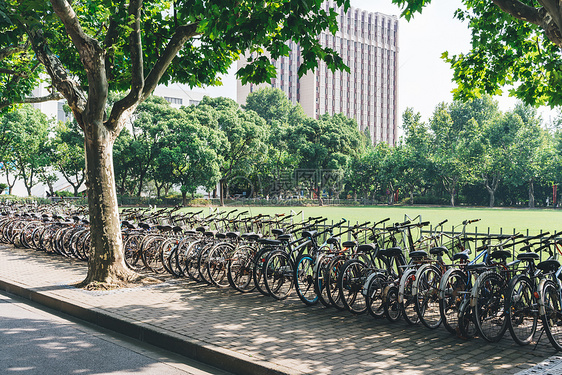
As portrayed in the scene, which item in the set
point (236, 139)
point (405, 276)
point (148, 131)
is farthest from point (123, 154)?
point (405, 276)

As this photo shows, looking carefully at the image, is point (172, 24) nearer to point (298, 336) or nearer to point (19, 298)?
point (19, 298)

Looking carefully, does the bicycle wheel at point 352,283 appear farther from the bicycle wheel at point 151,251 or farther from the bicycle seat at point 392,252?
the bicycle wheel at point 151,251

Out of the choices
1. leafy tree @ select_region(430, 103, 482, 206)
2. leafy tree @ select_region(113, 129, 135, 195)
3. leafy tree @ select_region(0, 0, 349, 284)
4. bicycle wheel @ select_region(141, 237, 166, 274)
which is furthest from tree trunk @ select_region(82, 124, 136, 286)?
leafy tree @ select_region(430, 103, 482, 206)

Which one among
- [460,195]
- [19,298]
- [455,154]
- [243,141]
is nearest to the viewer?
[19,298]

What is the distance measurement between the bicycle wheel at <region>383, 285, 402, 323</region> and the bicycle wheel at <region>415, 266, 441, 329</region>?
333 millimetres

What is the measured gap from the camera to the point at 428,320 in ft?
20.2

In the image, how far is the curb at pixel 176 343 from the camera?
15.1 ft

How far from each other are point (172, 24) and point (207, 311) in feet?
21.2

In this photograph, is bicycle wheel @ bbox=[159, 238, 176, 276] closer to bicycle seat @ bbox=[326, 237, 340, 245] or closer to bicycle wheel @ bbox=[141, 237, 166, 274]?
bicycle wheel @ bbox=[141, 237, 166, 274]

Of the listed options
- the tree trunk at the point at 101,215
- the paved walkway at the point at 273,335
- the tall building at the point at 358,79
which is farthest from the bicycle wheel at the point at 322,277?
the tall building at the point at 358,79

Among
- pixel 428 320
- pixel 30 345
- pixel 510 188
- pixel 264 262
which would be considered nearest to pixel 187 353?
pixel 30 345

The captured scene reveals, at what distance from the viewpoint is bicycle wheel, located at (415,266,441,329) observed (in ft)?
19.2

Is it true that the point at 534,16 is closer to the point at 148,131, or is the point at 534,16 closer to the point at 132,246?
the point at 132,246

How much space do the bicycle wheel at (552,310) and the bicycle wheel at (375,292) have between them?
1.88 m
